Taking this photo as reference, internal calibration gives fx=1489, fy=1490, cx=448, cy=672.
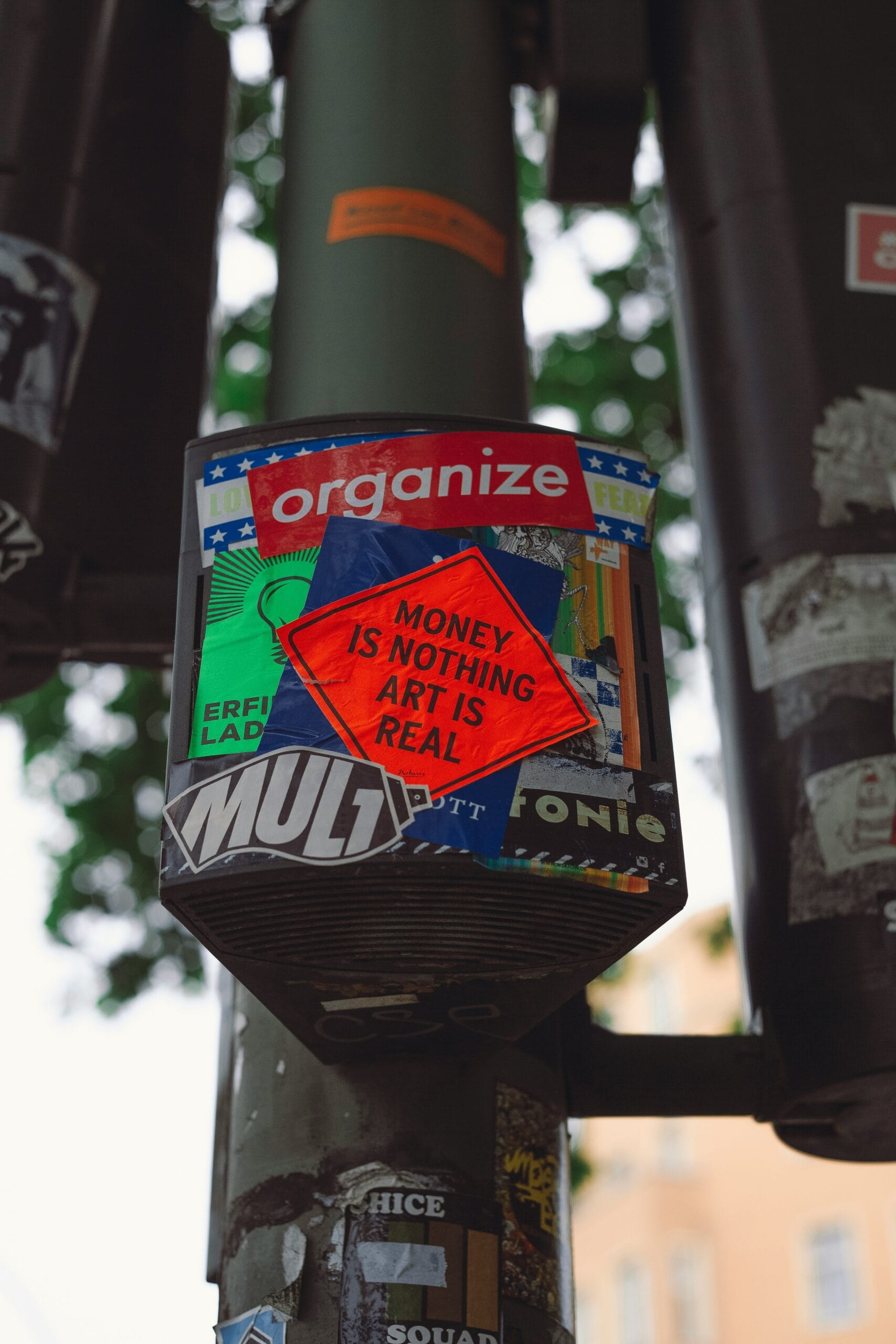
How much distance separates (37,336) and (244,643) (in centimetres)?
147

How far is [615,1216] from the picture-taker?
87.0 ft

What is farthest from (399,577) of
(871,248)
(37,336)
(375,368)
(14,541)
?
(871,248)

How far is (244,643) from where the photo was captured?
86.4 inches

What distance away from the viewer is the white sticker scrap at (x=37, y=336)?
322 centimetres

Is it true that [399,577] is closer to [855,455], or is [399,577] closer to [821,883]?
[821,883]

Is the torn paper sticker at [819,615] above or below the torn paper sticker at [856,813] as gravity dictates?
above

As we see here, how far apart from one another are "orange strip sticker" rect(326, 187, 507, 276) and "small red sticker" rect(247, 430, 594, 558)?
1116 mm

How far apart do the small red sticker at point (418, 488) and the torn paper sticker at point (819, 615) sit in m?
0.96

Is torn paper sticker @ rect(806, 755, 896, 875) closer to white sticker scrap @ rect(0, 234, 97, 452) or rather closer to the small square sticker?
the small square sticker

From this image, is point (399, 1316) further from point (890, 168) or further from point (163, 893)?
point (890, 168)

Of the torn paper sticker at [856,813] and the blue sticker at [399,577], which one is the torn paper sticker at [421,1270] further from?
the torn paper sticker at [856,813]

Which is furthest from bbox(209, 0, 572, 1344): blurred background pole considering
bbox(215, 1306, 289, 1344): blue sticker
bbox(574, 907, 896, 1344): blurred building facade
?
bbox(574, 907, 896, 1344): blurred building facade

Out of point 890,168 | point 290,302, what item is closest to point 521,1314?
point 290,302

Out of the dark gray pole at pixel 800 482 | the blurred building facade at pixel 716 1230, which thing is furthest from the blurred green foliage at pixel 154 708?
the blurred building facade at pixel 716 1230
